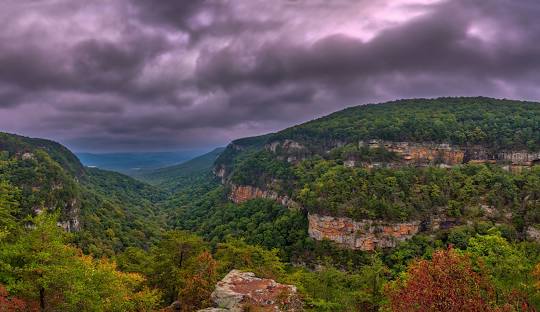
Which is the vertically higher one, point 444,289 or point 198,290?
point 444,289

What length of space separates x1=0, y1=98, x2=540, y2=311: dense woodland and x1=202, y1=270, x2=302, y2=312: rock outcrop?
2714 mm

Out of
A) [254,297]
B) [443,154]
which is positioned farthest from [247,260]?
[443,154]

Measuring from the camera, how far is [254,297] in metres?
22.6

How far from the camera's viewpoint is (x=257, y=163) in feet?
545

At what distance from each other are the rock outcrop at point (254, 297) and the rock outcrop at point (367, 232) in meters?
66.5

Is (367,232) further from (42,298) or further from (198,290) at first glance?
(42,298)

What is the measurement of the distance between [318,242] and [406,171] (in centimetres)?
3413

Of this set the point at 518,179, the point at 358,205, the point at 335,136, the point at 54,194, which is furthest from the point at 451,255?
the point at 335,136

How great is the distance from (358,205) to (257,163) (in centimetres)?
8186

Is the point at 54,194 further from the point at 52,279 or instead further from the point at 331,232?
the point at 52,279

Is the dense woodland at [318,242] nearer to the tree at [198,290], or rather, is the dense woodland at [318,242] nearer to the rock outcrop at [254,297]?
the tree at [198,290]

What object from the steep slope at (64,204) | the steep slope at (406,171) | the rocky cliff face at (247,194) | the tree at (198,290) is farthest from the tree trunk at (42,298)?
the rocky cliff face at (247,194)

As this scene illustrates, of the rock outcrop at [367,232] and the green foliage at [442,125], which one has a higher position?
the green foliage at [442,125]

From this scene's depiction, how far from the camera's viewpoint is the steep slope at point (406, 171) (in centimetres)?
8650
